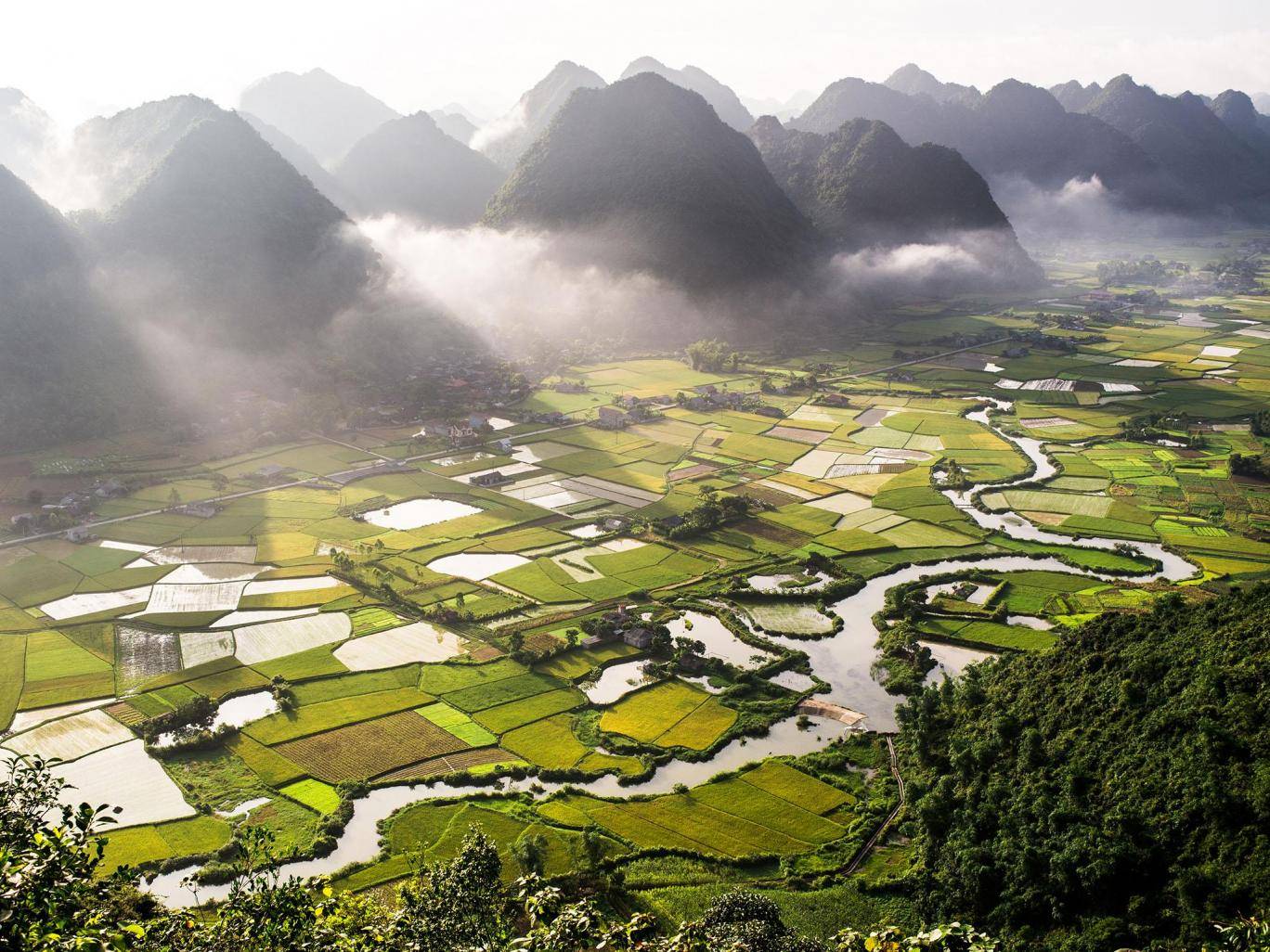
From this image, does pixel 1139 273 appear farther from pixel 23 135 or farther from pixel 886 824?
pixel 23 135

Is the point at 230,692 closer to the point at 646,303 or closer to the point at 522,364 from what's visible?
the point at 522,364

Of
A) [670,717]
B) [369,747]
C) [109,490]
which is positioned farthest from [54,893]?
[109,490]

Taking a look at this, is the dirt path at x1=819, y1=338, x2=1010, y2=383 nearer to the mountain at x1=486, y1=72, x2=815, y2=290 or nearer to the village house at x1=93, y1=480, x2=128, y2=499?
the mountain at x1=486, y1=72, x2=815, y2=290

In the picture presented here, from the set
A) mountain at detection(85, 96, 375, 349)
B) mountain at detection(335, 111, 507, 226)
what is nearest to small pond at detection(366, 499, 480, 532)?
mountain at detection(85, 96, 375, 349)

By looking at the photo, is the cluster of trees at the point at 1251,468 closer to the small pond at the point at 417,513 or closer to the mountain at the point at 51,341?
the small pond at the point at 417,513

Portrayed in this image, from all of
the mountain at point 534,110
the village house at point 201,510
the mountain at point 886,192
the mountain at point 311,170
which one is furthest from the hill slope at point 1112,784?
the mountain at point 534,110
